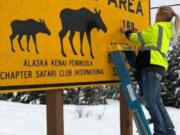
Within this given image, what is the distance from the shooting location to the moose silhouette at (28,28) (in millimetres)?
4145

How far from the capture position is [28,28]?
429 cm

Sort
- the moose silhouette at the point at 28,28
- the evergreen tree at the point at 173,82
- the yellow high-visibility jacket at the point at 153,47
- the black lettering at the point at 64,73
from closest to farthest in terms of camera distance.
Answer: the moose silhouette at the point at 28,28
the black lettering at the point at 64,73
the yellow high-visibility jacket at the point at 153,47
the evergreen tree at the point at 173,82

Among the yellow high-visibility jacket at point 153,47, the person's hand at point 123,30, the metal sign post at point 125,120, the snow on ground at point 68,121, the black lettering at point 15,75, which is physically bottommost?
the snow on ground at point 68,121

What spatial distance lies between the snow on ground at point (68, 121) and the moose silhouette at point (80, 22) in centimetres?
344

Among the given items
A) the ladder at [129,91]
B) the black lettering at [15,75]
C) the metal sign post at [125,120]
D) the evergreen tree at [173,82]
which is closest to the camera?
the black lettering at [15,75]

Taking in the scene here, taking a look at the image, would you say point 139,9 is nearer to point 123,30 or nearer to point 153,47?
point 123,30

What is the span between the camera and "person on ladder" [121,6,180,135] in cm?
535

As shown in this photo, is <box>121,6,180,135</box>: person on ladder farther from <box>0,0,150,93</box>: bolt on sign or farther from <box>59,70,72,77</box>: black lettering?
<box>59,70,72,77</box>: black lettering

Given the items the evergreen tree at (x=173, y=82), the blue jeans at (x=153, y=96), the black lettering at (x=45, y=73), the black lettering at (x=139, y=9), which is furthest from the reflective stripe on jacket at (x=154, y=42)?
the evergreen tree at (x=173, y=82)

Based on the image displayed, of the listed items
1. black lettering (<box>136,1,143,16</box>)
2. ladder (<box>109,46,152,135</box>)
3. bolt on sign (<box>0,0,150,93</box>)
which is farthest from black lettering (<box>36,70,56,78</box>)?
black lettering (<box>136,1,143,16</box>)

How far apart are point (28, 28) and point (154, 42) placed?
→ 5.39ft

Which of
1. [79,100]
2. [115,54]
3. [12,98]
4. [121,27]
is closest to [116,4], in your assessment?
[121,27]

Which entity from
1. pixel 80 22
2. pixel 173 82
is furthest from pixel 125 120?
pixel 173 82

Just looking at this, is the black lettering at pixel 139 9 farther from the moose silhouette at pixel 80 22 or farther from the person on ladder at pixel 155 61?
the moose silhouette at pixel 80 22
